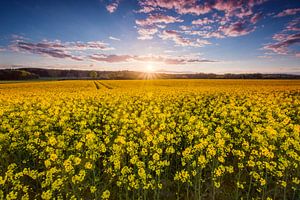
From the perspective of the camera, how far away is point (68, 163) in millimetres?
5598

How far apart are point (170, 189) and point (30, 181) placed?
4932mm

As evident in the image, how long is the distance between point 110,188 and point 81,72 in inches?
7527

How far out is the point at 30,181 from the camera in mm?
7414

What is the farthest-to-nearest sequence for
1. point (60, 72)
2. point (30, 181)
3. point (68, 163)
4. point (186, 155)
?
point (60, 72) → point (30, 181) → point (186, 155) → point (68, 163)

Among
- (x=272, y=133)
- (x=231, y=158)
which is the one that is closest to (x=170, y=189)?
(x=231, y=158)

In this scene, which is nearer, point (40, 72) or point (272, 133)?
point (272, 133)

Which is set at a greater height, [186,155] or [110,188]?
[186,155]

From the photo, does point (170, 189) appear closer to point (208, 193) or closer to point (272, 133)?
point (208, 193)

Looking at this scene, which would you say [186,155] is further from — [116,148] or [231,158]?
[231,158]

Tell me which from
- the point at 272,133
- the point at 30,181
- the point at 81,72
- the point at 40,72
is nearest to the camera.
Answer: the point at 272,133

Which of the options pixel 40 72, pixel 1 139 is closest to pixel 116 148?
pixel 1 139

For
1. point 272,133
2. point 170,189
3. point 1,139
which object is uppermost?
point 272,133

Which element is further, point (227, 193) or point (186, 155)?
point (227, 193)

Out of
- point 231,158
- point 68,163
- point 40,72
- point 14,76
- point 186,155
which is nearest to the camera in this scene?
point 68,163
